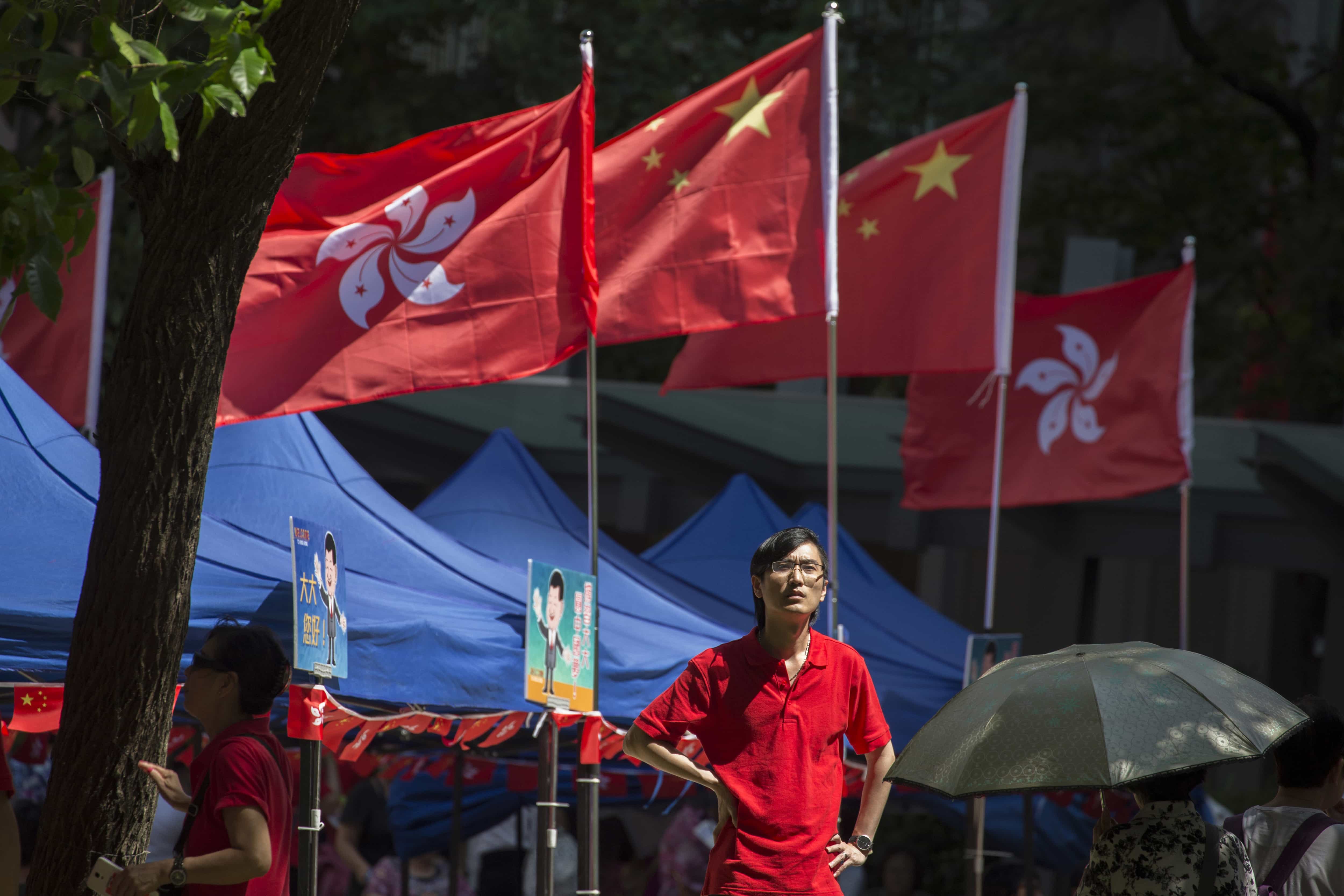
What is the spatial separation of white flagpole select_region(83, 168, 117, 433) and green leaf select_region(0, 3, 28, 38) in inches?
254

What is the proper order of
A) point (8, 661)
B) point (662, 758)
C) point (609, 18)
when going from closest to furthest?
1. point (662, 758)
2. point (8, 661)
3. point (609, 18)

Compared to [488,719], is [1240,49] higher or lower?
higher

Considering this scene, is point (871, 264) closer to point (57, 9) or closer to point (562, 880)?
point (562, 880)

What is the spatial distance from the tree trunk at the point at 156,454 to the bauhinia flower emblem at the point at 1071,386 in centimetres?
811

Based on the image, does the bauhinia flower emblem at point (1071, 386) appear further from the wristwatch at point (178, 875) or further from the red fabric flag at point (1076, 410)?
the wristwatch at point (178, 875)

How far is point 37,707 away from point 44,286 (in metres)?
2.96

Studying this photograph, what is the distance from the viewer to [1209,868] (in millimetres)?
3660

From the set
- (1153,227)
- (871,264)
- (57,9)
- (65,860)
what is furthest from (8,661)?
(1153,227)

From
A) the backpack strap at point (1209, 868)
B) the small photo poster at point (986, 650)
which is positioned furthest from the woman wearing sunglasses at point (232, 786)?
the small photo poster at point (986, 650)

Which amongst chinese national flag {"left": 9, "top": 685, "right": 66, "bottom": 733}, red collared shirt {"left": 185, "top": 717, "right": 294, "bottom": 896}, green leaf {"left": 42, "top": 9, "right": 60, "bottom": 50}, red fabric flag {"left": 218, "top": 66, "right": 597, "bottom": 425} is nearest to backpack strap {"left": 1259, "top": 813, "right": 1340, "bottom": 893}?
red collared shirt {"left": 185, "top": 717, "right": 294, "bottom": 896}

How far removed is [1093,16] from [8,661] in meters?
17.5

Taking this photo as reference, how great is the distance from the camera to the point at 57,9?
161 inches

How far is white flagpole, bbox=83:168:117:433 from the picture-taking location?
32.6 feet

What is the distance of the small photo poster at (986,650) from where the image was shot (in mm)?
8992
